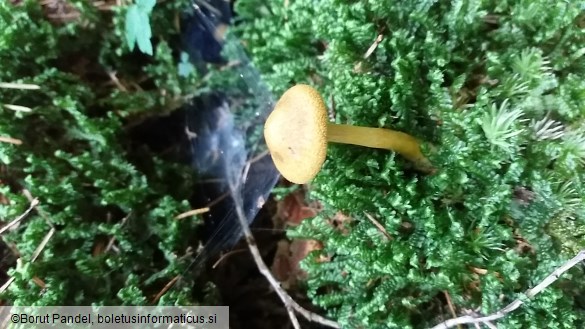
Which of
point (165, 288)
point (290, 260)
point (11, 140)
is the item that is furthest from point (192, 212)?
point (11, 140)

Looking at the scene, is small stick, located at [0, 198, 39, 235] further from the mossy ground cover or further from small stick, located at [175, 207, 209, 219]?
small stick, located at [175, 207, 209, 219]

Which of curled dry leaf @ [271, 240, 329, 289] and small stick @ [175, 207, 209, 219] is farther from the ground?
small stick @ [175, 207, 209, 219]

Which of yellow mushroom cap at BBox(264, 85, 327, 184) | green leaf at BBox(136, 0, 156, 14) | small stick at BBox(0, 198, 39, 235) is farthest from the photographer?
green leaf at BBox(136, 0, 156, 14)

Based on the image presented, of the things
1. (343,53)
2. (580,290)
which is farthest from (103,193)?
(580,290)

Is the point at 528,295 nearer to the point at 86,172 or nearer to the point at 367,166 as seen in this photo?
the point at 367,166

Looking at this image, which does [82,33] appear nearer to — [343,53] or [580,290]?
[343,53]

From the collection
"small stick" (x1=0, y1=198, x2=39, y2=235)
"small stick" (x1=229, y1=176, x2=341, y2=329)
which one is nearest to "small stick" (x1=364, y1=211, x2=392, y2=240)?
"small stick" (x1=229, y1=176, x2=341, y2=329)

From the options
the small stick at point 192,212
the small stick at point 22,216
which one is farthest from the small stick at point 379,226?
the small stick at point 22,216
